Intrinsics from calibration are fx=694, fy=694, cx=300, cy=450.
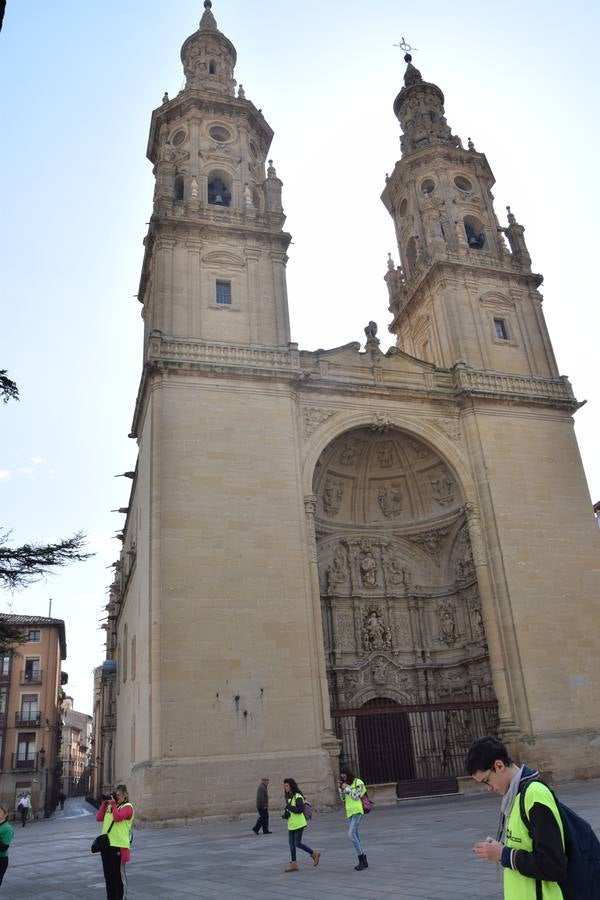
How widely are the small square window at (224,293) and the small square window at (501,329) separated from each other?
10984 millimetres

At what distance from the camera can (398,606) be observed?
2591cm

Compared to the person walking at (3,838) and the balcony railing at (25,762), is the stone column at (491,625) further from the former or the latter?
the balcony railing at (25,762)

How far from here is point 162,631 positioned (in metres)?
18.4

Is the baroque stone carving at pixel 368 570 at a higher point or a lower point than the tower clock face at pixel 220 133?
lower

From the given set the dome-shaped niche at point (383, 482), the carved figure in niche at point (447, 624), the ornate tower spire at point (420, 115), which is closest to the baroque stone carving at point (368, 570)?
the dome-shaped niche at point (383, 482)

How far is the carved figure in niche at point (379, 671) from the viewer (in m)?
24.0

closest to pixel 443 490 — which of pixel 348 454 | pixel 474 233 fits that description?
pixel 348 454

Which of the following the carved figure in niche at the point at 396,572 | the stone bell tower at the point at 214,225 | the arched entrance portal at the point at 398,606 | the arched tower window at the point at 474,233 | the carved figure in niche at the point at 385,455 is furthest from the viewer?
the arched tower window at the point at 474,233

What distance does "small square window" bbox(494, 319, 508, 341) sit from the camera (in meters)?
28.2

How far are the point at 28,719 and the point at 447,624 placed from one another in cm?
2958

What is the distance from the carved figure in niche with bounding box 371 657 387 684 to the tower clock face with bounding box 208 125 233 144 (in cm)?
2232

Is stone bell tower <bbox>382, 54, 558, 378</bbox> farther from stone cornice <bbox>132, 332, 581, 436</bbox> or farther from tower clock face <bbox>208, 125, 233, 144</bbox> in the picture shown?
tower clock face <bbox>208, 125, 233, 144</bbox>

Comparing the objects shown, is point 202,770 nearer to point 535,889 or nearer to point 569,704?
point 569,704

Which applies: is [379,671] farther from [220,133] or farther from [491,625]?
[220,133]
